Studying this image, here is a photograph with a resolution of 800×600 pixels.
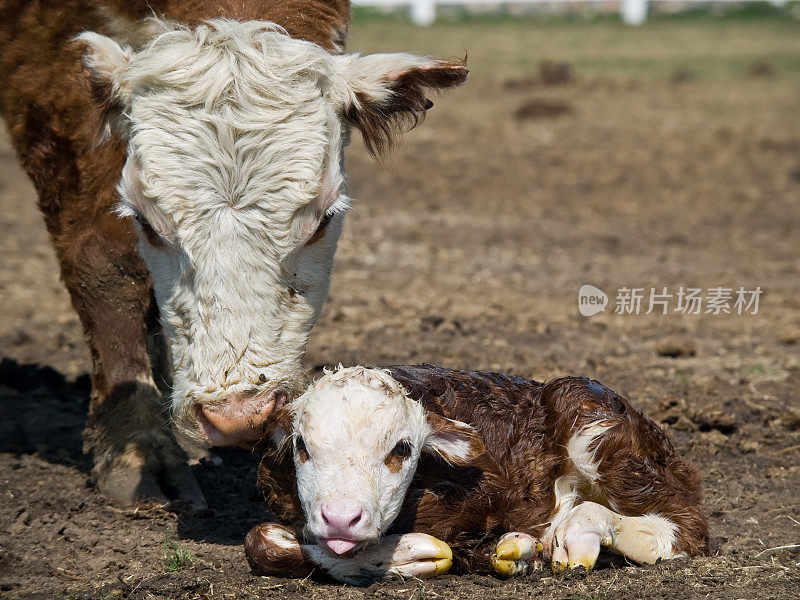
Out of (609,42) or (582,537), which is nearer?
(582,537)

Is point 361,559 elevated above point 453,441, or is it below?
below

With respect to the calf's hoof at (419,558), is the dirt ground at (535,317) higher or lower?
higher

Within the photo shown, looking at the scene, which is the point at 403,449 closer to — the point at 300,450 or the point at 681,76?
the point at 300,450

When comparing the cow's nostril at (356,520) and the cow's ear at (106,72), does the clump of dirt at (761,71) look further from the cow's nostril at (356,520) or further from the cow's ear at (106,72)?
the cow's nostril at (356,520)

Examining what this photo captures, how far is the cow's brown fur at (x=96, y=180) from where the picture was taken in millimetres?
4770

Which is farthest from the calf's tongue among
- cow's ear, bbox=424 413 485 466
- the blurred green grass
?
the blurred green grass

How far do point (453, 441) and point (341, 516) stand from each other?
A: 0.73m

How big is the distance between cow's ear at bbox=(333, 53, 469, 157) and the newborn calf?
1.10 meters

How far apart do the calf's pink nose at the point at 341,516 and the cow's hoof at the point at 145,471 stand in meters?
1.68

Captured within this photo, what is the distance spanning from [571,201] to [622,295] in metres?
3.87

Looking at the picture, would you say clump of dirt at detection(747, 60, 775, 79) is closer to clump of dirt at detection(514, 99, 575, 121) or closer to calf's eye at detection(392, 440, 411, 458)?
clump of dirt at detection(514, 99, 575, 121)

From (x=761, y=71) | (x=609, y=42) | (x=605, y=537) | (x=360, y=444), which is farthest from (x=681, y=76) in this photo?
(x=360, y=444)

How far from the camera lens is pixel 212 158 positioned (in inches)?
153

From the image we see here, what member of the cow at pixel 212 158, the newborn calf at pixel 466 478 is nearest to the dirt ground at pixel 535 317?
the newborn calf at pixel 466 478
